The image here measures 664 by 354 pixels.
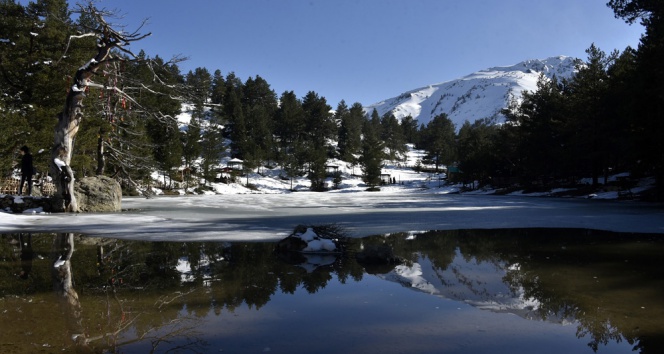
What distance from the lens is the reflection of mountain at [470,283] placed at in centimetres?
444

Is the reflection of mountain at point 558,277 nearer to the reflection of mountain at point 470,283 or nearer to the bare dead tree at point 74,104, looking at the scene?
the reflection of mountain at point 470,283

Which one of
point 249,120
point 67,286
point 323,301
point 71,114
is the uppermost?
point 249,120

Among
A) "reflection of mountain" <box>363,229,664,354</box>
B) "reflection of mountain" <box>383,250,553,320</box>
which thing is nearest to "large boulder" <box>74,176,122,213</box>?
"reflection of mountain" <box>363,229,664,354</box>

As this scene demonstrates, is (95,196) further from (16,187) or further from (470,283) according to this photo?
(16,187)

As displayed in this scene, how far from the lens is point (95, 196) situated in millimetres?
15883

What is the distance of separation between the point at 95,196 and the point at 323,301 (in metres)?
14.9

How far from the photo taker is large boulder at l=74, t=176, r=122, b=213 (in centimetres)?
1557

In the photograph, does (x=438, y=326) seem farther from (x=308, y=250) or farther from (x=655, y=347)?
(x=308, y=250)

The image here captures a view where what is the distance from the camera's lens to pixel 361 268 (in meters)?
6.36

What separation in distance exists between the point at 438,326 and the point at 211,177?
63652 mm

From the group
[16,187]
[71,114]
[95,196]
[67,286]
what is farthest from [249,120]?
[67,286]

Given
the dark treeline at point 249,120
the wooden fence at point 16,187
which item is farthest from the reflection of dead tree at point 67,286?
the wooden fence at point 16,187

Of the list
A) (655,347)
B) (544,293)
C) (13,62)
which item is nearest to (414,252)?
(544,293)

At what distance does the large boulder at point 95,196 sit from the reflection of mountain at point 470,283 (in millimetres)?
14081
